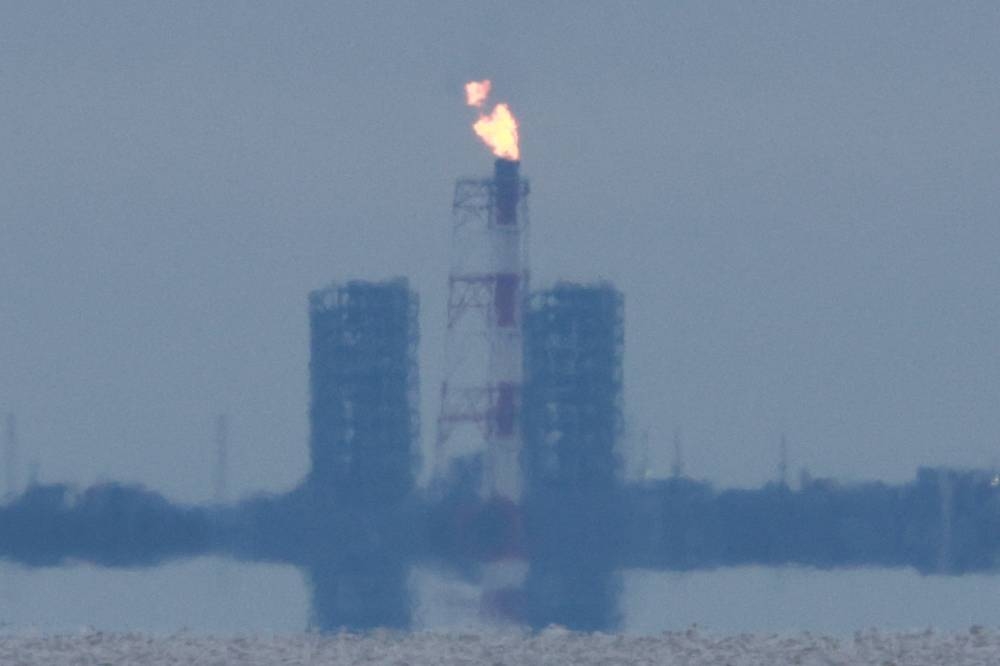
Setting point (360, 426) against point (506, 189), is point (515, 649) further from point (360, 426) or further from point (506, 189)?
point (506, 189)

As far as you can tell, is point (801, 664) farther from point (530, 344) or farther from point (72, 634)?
point (530, 344)

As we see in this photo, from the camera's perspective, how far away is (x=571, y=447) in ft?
90.3

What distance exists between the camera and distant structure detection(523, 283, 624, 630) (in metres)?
24.8

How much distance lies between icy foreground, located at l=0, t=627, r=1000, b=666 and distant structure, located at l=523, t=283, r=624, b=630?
10600 millimetres

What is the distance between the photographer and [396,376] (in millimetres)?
27328

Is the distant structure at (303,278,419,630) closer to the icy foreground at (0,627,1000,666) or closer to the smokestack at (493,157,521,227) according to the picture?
the smokestack at (493,157,521,227)

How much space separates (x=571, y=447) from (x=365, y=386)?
8.60 feet

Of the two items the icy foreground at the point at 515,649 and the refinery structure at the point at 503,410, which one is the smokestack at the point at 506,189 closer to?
the refinery structure at the point at 503,410

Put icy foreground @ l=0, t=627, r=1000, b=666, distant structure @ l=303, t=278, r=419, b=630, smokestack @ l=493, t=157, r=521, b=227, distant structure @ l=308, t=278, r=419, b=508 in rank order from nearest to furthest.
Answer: icy foreground @ l=0, t=627, r=1000, b=666 < distant structure @ l=303, t=278, r=419, b=630 < distant structure @ l=308, t=278, r=419, b=508 < smokestack @ l=493, t=157, r=521, b=227

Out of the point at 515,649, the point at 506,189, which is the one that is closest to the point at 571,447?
the point at 506,189

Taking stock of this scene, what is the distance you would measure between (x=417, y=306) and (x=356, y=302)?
1.01m

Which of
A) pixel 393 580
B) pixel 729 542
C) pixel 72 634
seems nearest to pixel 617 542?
pixel 729 542

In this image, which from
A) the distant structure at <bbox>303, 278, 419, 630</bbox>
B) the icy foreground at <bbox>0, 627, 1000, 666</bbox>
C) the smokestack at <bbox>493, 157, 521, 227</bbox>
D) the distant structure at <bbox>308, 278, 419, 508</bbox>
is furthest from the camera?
the smokestack at <bbox>493, 157, 521, 227</bbox>

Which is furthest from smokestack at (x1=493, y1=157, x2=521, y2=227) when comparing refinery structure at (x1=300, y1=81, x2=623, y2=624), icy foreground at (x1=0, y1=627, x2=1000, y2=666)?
icy foreground at (x1=0, y1=627, x2=1000, y2=666)
